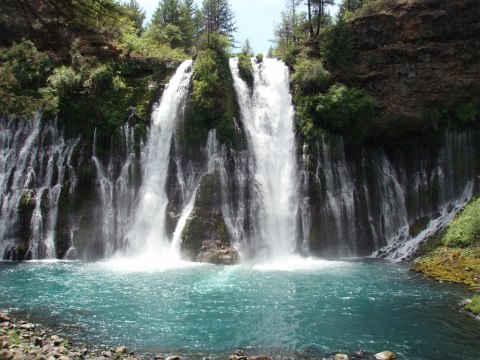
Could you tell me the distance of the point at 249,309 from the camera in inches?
601

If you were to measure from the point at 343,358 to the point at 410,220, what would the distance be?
19.1m

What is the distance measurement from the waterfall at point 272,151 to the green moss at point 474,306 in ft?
39.3

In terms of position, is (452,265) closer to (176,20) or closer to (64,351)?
(64,351)

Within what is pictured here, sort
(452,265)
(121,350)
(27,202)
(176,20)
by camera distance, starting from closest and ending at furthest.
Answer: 1. (121,350)
2. (452,265)
3. (27,202)
4. (176,20)

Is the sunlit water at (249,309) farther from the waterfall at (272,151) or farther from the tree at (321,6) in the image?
the tree at (321,6)

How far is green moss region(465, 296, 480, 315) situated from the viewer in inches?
556

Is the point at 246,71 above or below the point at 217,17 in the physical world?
below

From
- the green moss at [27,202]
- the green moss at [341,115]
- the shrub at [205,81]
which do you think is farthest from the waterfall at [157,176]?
the green moss at [341,115]

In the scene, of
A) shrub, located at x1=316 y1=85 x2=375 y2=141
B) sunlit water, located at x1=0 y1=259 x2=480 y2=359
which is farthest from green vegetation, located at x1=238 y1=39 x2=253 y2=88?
sunlit water, located at x1=0 y1=259 x2=480 y2=359

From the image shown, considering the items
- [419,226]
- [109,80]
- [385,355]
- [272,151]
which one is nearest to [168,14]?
[109,80]

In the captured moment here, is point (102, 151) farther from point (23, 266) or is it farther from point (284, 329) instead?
point (284, 329)

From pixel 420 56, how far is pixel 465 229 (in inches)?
525

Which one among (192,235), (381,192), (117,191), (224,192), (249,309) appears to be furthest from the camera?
(381,192)

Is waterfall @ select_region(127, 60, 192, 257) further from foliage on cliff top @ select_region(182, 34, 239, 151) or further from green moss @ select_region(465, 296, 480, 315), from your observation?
green moss @ select_region(465, 296, 480, 315)
